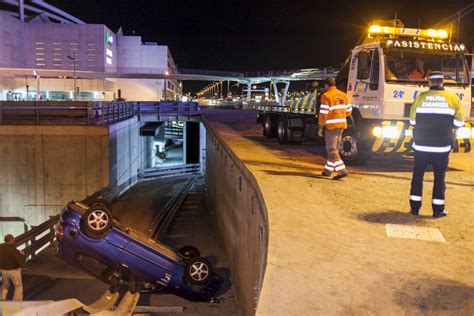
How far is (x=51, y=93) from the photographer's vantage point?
86.3 meters

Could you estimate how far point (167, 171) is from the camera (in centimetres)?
3072

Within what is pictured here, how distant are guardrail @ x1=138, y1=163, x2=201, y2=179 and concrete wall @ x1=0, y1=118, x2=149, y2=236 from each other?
9.13 m

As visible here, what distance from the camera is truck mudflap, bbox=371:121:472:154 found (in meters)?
9.70

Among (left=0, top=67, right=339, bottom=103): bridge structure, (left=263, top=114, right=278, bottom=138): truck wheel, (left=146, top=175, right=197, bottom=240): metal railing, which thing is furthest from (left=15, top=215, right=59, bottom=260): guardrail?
(left=0, top=67, right=339, bottom=103): bridge structure

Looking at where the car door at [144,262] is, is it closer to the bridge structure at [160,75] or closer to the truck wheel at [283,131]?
the truck wheel at [283,131]

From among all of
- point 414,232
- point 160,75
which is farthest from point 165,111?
point 160,75

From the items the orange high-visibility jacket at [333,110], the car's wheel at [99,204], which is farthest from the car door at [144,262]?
the orange high-visibility jacket at [333,110]

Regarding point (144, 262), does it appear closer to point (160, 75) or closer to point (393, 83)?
point (393, 83)

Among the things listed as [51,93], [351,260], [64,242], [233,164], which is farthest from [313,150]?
[51,93]

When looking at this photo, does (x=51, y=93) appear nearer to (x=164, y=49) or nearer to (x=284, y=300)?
(x=164, y=49)

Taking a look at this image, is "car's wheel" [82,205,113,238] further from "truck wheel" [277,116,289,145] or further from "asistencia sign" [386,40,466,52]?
"truck wheel" [277,116,289,145]

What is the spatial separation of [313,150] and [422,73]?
4350 millimetres

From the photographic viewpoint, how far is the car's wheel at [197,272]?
348 inches

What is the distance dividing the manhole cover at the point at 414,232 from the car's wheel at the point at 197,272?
3761mm
